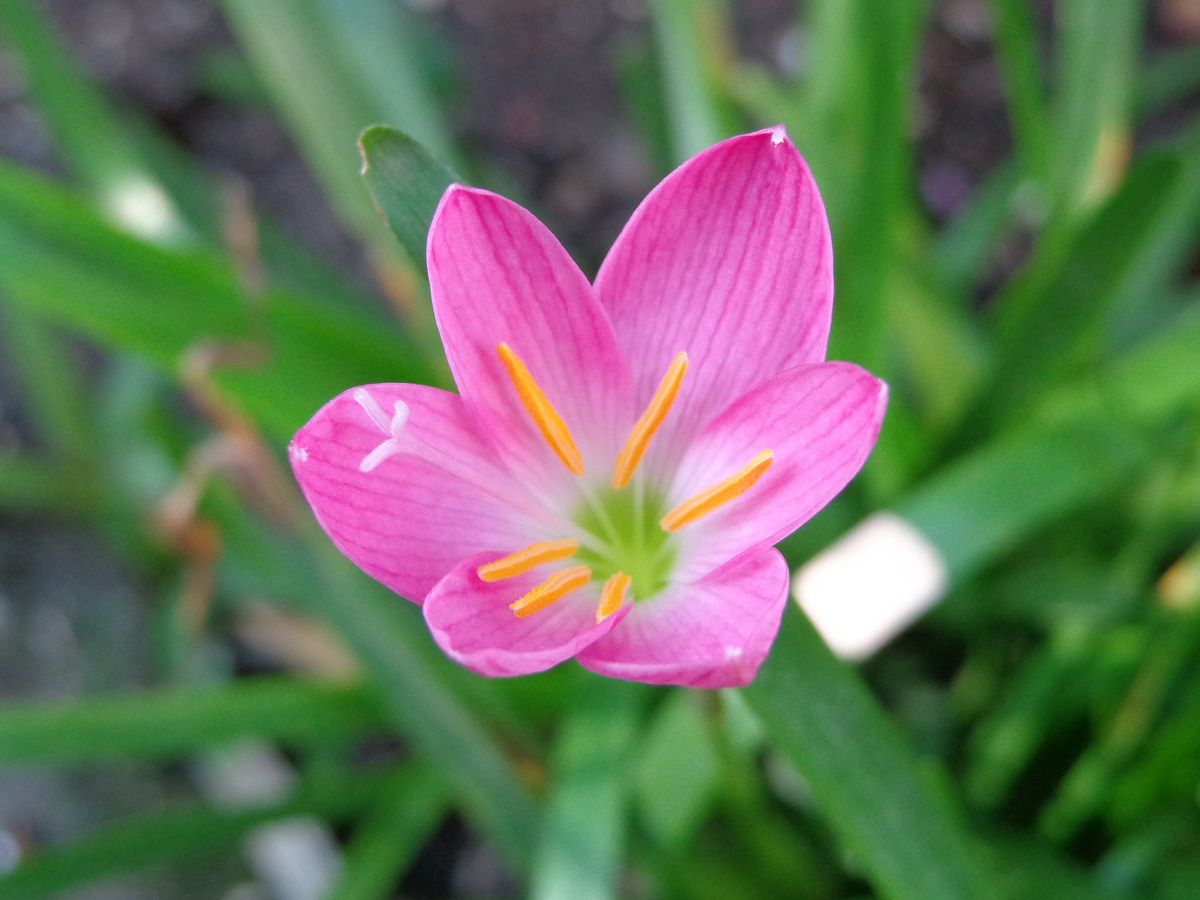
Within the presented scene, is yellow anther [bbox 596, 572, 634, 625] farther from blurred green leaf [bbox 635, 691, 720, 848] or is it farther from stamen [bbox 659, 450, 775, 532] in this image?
blurred green leaf [bbox 635, 691, 720, 848]

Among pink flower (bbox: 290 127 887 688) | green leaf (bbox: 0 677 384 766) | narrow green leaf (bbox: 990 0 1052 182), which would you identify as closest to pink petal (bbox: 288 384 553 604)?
pink flower (bbox: 290 127 887 688)

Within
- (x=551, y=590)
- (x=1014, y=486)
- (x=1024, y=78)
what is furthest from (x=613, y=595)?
(x=1024, y=78)

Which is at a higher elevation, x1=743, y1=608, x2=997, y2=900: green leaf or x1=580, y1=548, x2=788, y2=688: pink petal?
x1=580, y1=548, x2=788, y2=688: pink petal

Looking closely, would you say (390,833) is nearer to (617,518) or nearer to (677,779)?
(677,779)

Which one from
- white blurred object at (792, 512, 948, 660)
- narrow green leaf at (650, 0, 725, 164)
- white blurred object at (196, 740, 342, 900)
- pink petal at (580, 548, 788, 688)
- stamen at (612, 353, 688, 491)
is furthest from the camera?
white blurred object at (196, 740, 342, 900)

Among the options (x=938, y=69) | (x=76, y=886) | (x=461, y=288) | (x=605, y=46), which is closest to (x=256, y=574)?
(x=76, y=886)

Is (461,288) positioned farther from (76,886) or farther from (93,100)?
(93,100)
